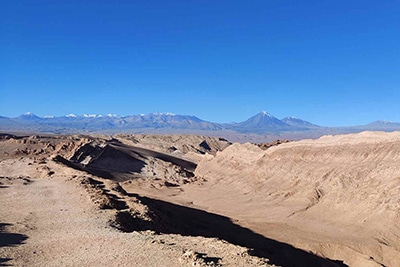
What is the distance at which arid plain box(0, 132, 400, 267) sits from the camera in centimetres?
1137

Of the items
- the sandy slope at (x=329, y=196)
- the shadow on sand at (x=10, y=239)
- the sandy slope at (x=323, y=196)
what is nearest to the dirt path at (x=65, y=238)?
the shadow on sand at (x=10, y=239)

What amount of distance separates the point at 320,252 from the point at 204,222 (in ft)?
21.1

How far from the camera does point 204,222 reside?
Result: 21359 mm

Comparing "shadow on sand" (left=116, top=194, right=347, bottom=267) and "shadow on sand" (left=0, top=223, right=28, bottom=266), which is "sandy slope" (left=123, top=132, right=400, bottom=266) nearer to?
"shadow on sand" (left=116, top=194, right=347, bottom=267)

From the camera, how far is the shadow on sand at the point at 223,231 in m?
15.6

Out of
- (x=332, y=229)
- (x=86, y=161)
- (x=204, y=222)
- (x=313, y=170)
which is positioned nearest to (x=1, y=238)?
(x=204, y=222)

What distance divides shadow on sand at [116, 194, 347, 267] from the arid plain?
6cm

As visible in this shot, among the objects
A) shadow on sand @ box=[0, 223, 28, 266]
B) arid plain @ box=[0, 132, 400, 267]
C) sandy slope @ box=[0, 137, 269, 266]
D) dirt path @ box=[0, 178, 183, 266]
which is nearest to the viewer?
sandy slope @ box=[0, 137, 269, 266]

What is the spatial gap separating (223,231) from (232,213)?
257 inches

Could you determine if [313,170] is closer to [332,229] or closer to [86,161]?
A: [332,229]

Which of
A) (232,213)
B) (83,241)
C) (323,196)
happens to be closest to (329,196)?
(323,196)

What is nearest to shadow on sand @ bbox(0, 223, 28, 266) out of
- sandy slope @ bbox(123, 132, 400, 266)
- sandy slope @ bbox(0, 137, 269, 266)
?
sandy slope @ bbox(0, 137, 269, 266)

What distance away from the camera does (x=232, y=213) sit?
1037 inches

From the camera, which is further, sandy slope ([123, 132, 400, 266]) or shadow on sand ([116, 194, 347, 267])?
sandy slope ([123, 132, 400, 266])
